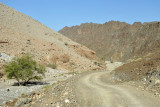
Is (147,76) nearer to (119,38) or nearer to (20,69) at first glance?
(20,69)

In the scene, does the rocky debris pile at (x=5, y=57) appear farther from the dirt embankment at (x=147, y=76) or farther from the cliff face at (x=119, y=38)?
the cliff face at (x=119, y=38)

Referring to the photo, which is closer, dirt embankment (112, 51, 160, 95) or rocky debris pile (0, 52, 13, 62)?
dirt embankment (112, 51, 160, 95)

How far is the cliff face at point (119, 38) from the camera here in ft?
315

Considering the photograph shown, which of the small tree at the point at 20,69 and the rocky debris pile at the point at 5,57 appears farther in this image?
the rocky debris pile at the point at 5,57

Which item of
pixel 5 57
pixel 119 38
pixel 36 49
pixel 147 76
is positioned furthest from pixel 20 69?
pixel 119 38

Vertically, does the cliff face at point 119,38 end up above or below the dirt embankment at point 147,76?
above

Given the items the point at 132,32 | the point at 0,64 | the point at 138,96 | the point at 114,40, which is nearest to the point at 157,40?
the point at 132,32

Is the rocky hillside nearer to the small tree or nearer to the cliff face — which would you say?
the small tree

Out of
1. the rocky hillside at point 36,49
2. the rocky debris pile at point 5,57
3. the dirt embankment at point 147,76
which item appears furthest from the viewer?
the rocky hillside at point 36,49

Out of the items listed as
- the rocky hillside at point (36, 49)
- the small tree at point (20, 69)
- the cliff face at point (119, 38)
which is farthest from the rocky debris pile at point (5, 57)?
the cliff face at point (119, 38)

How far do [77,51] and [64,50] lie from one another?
6315mm

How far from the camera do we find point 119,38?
4668 inches

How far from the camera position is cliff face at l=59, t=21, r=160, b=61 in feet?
315

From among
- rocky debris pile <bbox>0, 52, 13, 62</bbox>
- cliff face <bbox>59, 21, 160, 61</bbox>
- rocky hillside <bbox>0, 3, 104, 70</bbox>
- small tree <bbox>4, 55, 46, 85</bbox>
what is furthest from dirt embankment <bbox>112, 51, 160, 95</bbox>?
cliff face <bbox>59, 21, 160, 61</bbox>
